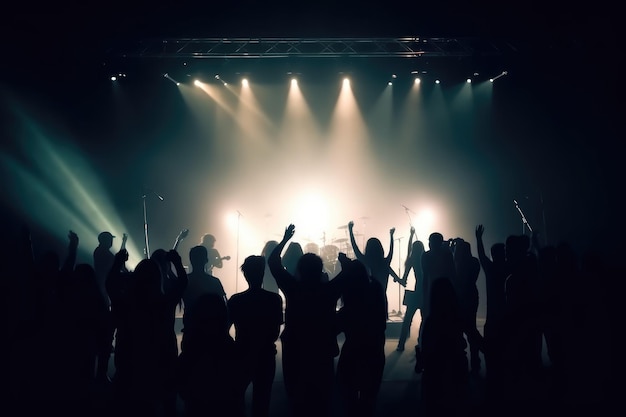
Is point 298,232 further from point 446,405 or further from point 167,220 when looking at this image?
point 446,405

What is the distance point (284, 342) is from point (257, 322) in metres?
0.28

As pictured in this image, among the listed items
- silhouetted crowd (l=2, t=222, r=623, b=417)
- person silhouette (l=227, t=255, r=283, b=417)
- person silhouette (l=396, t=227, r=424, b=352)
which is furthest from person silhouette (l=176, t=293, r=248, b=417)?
person silhouette (l=396, t=227, r=424, b=352)

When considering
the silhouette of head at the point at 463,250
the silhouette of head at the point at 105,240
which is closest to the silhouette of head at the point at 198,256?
the silhouette of head at the point at 105,240

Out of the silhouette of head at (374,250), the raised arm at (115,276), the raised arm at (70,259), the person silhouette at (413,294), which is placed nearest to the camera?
the raised arm at (115,276)

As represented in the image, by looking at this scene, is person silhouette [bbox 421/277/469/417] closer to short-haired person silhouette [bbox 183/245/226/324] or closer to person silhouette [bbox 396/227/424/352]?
short-haired person silhouette [bbox 183/245/226/324]

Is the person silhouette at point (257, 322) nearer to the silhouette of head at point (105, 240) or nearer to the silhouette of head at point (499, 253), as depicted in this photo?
the silhouette of head at point (499, 253)

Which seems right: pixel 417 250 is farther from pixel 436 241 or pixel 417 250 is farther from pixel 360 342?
pixel 360 342

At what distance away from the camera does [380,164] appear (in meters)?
13.7

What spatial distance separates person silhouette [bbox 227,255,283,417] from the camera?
3.31 meters

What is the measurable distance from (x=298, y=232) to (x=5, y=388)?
10207mm

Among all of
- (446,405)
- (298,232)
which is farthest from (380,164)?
(446,405)

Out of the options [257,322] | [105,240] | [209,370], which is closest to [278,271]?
[257,322]

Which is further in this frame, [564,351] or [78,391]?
Result: [564,351]

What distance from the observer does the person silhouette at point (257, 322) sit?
130 inches
